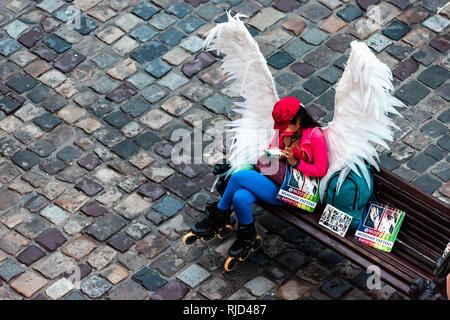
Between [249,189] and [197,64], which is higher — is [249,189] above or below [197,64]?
above

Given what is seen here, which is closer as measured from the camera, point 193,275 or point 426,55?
point 193,275

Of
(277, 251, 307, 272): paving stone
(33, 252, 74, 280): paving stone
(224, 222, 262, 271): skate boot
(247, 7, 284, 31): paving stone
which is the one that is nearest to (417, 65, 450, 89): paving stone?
(247, 7, 284, 31): paving stone

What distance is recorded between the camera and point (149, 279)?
7523mm

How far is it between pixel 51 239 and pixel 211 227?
1364mm

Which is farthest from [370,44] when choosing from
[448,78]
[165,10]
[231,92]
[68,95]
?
[68,95]

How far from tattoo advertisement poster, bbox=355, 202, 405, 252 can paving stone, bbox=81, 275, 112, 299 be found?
2051 mm

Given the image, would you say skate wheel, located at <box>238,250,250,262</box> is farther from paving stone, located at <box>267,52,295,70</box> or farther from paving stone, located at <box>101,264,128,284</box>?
paving stone, located at <box>267,52,295,70</box>

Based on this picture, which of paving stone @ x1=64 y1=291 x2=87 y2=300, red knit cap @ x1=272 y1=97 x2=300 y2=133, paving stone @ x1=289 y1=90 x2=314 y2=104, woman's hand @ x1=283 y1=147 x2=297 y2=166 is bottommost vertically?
paving stone @ x1=64 y1=291 x2=87 y2=300

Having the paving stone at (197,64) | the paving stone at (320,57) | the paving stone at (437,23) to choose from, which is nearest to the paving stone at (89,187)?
the paving stone at (197,64)

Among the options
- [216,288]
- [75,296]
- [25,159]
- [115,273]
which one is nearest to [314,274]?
[216,288]

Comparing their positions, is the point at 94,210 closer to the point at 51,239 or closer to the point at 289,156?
the point at 51,239

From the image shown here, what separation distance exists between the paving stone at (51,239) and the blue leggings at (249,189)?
1.56 meters

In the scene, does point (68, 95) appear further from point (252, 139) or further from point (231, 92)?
point (252, 139)

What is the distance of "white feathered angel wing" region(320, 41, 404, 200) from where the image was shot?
662 cm
